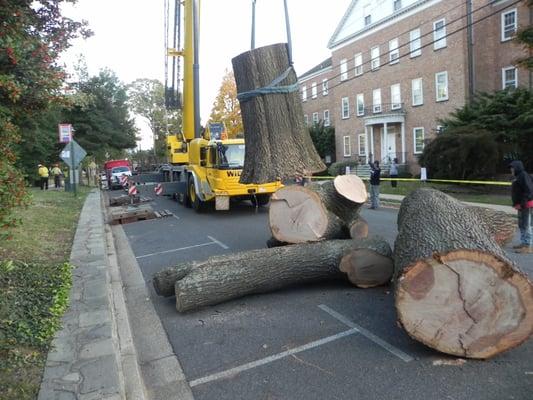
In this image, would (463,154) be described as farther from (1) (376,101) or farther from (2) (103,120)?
(2) (103,120)

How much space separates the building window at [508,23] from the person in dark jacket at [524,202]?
22705mm

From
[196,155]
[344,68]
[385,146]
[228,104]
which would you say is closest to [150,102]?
[228,104]

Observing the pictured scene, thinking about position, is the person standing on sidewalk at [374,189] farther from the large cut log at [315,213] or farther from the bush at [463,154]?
the large cut log at [315,213]

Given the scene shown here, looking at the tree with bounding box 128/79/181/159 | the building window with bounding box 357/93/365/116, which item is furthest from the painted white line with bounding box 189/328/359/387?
the tree with bounding box 128/79/181/159

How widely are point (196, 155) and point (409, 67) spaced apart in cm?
2223

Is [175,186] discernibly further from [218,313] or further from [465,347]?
[465,347]

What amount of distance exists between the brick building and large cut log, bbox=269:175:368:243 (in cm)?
1819

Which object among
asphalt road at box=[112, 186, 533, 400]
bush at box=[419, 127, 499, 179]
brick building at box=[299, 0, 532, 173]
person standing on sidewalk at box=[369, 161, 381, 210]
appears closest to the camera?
asphalt road at box=[112, 186, 533, 400]

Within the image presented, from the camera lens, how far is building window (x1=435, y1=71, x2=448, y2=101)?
29784mm

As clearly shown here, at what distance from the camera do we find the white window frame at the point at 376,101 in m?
35.5

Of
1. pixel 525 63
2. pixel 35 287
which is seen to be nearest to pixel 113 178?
pixel 525 63

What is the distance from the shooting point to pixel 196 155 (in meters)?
15.6

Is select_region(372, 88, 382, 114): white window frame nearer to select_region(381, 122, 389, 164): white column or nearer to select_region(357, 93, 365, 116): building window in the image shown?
select_region(357, 93, 365, 116): building window

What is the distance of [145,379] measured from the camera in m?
3.81
